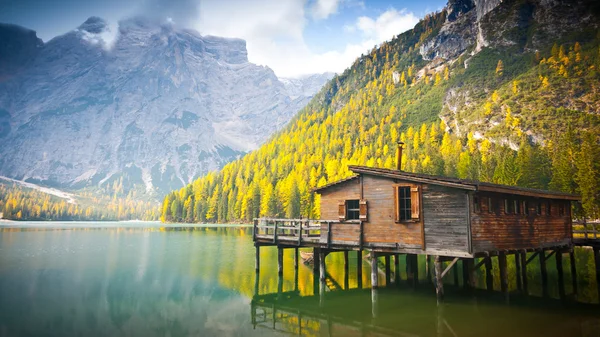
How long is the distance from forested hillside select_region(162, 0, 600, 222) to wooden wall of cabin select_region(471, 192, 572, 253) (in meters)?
35.6

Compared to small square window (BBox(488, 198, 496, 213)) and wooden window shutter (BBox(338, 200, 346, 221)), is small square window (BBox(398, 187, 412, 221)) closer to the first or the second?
wooden window shutter (BBox(338, 200, 346, 221))

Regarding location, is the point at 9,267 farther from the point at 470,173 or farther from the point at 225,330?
the point at 470,173

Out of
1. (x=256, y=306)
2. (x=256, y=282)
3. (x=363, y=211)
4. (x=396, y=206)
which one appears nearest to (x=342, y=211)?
(x=363, y=211)

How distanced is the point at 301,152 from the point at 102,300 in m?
140

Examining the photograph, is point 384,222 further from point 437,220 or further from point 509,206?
point 509,206

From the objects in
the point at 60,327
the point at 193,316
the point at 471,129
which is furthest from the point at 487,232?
the point at 471,129

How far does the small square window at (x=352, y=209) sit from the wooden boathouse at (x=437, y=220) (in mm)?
70

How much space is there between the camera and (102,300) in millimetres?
24359

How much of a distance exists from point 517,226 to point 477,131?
116 m

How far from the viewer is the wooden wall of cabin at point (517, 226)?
20.9 m

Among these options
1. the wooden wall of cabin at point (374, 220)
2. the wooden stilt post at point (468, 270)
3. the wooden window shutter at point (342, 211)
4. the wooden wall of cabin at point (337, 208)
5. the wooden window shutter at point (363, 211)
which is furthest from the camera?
the wooden window shutter at point (342, 211)

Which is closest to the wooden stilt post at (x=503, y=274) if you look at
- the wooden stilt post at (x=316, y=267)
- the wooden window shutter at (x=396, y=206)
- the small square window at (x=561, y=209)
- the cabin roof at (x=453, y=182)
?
the cabin roof at (x=453, y=182)

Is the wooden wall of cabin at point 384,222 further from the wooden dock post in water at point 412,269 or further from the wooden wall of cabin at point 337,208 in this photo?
the wooden dock post in water at point 412,269

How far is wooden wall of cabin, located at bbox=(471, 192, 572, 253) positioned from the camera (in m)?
20.9
